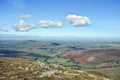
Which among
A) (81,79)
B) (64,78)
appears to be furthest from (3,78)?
(81,79)

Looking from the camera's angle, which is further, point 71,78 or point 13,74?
point 13,74

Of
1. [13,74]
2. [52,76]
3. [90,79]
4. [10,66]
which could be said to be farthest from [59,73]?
[10,66]

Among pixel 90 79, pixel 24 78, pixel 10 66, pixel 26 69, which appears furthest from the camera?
pixel 10 66

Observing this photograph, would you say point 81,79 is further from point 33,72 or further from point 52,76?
point 33,72

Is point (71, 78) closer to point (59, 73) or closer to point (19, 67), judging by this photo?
point (59, 73)

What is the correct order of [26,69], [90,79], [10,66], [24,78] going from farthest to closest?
[10,66] → [26,69] → [90,79] → [24,78]

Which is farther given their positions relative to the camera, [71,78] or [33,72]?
[33,72]

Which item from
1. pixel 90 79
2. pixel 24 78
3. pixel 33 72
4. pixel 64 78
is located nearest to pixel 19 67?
pixel 33 72
